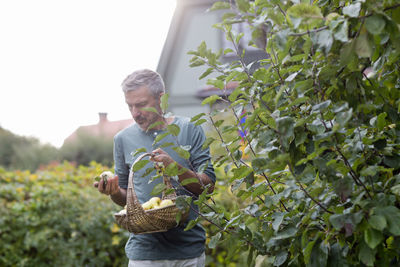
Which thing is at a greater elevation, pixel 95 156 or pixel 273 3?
pixel 273 3

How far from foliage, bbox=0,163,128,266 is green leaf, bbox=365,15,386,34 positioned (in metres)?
4.10

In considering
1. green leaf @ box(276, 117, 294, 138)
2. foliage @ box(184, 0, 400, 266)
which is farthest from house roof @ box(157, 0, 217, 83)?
green leaf @ box(276, 117, 294, 138)

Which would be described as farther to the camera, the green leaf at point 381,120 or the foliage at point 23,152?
the foliage at point 23,152

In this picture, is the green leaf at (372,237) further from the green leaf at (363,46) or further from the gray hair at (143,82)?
the gray hair at (143,82)

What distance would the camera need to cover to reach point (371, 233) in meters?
1.17

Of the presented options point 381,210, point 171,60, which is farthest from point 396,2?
point 171,60

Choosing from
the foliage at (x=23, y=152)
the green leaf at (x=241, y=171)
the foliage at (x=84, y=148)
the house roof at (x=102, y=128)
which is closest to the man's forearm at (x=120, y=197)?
the green leaf at (x=241, y=171)

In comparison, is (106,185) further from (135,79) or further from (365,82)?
(365,82)

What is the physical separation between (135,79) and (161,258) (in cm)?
95

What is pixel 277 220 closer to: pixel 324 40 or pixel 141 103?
pixel 324 40

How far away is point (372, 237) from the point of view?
1.16 m

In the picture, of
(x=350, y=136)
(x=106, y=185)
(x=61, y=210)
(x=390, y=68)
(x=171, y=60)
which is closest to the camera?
(x=350, y=136)

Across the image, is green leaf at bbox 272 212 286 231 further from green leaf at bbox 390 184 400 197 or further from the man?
the man

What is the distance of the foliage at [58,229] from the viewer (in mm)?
4953
